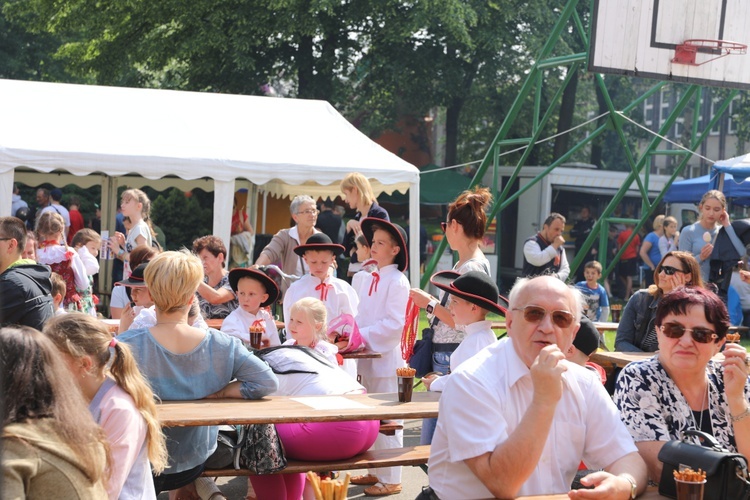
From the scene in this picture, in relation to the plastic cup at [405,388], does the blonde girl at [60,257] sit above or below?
above

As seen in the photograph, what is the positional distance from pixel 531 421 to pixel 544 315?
0.39m

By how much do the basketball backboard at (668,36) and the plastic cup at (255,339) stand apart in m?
7.70

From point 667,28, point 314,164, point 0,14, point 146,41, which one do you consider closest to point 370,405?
point 314,164

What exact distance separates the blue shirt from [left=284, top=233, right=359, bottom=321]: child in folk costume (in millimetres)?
2119

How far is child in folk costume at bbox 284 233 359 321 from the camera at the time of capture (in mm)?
6500

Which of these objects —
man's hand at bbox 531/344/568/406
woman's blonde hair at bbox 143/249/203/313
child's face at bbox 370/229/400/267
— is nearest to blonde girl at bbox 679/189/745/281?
child's face at bbox 370/229/400/267

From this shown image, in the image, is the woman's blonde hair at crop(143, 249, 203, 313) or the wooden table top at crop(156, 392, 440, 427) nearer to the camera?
the wooden table top at crop(156, 392, 440, 427)

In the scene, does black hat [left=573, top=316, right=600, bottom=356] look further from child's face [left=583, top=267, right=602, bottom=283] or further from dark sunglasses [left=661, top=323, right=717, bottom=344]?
child's face [left=583, top=267, right=602, bottom=283]

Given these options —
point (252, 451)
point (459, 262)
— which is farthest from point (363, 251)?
point (252, 451)

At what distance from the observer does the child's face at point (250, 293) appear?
6.25m

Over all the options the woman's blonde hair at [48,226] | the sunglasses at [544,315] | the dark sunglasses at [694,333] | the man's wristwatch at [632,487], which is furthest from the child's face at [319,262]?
the man's wristwatch at [632,487]

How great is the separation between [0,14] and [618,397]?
28.9 m

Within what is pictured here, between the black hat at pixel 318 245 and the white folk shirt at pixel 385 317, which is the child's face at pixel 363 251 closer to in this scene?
the black hat at pixel 318 245

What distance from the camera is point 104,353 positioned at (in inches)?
129
